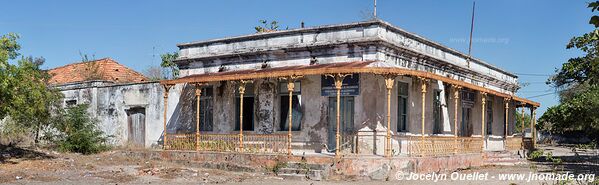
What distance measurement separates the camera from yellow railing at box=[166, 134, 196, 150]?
18275mm

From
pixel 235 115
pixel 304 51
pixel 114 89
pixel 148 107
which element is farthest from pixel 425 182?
pixel 114 89

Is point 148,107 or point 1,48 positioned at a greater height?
point 1,48

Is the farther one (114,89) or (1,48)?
(114,89)

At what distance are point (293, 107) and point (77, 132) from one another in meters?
7.81

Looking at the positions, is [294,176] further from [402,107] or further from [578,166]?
[578,166]

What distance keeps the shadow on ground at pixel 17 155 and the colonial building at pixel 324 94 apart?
151 inches

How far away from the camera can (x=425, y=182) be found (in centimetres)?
1330

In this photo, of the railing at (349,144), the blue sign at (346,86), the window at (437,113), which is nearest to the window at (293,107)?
the blue sign at (346,86)

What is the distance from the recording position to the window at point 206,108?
1967cm

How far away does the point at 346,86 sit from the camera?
1602 centimetres

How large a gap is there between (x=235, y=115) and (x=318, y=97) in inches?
133

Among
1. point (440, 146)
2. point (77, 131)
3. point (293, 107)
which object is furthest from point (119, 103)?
point (440, 146)

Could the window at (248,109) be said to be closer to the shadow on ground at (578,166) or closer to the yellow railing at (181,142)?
the yellow railing at (181,142)

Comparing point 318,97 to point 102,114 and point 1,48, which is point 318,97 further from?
point 102,114
